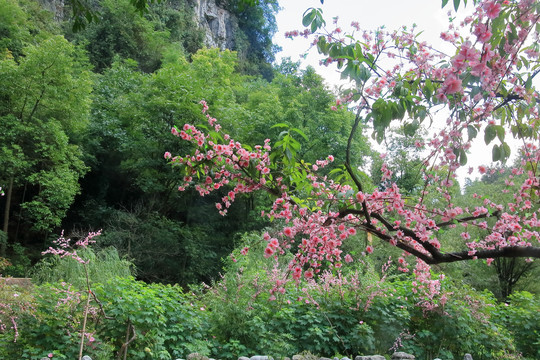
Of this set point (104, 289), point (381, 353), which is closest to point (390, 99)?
point (104, 289)

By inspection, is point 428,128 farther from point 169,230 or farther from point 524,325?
point 169,230

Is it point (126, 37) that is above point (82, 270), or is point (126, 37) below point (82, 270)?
above

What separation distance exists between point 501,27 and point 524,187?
809mm

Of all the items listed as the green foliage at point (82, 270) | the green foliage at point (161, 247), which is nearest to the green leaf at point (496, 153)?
the green foliage at point (82, 270)

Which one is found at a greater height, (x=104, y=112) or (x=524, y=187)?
(x=104, y=112)

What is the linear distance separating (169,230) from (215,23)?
57.7 feet

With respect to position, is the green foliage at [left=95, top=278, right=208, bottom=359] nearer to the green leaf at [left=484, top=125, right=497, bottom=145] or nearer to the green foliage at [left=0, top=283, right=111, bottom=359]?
the green foliage at [left=0, top=283, right=111, bottom=359]

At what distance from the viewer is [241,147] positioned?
2.44 m

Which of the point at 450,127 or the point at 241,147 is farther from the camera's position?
the point at 241,147

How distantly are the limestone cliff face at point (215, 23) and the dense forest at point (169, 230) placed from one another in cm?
285

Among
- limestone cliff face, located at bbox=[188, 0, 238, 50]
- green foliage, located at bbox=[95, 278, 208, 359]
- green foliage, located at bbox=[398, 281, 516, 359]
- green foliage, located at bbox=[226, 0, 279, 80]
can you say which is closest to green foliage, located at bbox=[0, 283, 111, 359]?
green foliage, located at bbox=[95, 278, 208, 359]

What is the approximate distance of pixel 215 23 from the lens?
2630 centimetres

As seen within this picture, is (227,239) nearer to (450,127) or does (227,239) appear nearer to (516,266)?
(516,266)

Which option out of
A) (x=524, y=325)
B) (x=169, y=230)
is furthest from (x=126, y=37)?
(x=524, y=325)
